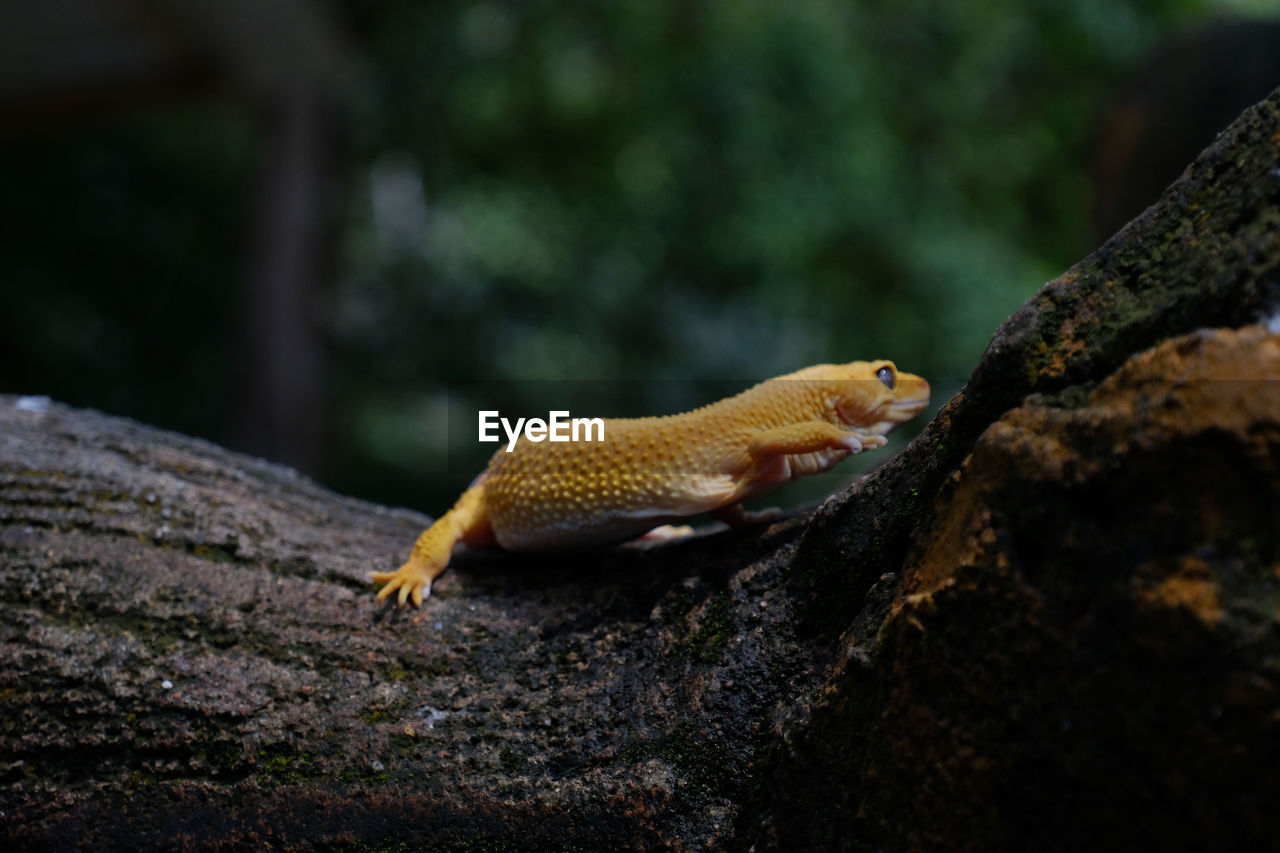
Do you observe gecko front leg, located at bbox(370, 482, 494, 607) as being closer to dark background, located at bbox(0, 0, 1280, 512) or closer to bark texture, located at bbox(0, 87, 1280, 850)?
bark texture, located at bbox(0, 87, 1280, 850)

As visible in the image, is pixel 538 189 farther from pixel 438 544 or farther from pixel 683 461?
pixel 683 461

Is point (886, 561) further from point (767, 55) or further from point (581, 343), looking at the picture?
point (767, 55)

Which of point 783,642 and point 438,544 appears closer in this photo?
point 783,642

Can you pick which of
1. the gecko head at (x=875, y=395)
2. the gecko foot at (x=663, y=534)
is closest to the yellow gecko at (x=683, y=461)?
the gecko head at (x=875, y=395)

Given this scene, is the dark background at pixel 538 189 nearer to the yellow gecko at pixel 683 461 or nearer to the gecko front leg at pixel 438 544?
the gecko front leg at pixel 438 544

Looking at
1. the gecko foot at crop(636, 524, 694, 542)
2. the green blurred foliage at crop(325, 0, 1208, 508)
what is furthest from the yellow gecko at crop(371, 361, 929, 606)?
the green blurred foliage at crop(325, 0, 1208, 508)

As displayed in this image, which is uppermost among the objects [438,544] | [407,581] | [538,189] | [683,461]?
[538,189]

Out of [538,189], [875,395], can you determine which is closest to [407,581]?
[875,395]
